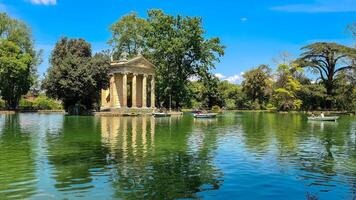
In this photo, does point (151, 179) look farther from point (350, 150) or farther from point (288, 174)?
point (350, 150)

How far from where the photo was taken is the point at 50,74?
70875 millimetres

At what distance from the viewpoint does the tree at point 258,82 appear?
11794 centimetres

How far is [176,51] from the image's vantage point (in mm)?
76188

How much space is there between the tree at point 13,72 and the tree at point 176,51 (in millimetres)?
→ 23873

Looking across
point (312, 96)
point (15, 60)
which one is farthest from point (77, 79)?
point (312, 96)

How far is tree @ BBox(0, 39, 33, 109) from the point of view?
7925 centimetres

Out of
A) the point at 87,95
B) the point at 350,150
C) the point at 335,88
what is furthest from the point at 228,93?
the point at 350,150

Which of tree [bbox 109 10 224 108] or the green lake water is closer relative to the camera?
the green lake water

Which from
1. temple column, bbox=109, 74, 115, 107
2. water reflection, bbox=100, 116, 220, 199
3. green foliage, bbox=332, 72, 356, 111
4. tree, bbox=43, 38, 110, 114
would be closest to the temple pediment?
temple column, bbox=109, 74, 115, 107

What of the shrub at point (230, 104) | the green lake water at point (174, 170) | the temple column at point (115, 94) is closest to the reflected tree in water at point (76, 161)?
the green lake water at point (174, 170)

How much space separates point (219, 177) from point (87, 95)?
60785 mm

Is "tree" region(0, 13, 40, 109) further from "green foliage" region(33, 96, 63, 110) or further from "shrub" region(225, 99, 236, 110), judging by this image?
"shrub" region(225, 99, 236, 110)

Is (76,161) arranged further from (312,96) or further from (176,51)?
(312,96)

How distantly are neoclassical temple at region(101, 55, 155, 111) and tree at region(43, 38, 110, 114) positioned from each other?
207cm
